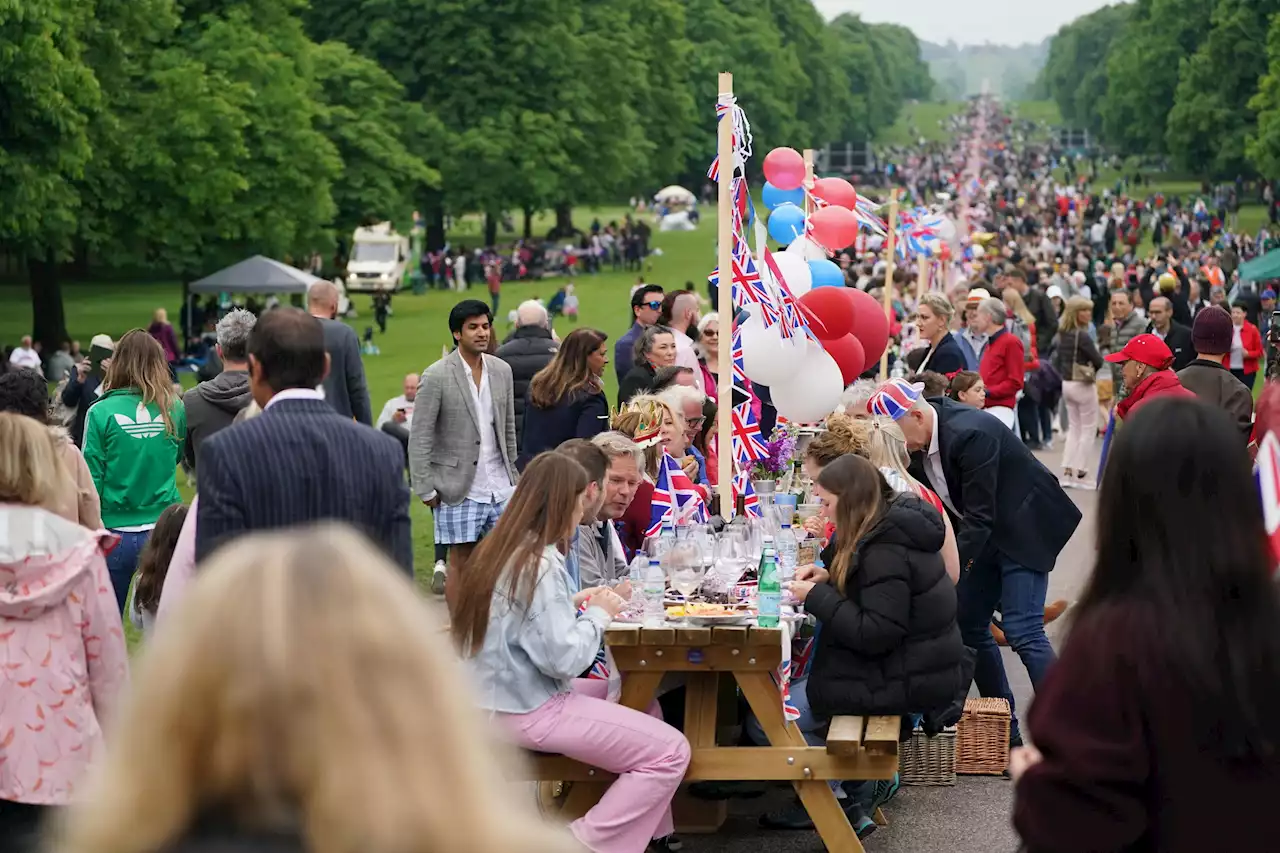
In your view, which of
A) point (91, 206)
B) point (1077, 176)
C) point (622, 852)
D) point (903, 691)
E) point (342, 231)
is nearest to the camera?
point (622, 852)

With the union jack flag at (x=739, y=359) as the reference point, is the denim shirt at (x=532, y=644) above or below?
below

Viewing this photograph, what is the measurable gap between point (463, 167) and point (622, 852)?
4687 cm

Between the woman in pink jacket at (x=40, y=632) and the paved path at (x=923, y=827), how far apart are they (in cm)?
248

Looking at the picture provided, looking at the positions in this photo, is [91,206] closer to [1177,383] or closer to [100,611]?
[1177,383]

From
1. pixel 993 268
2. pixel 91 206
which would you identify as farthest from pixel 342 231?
pixel 993 268

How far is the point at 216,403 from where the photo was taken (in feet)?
26.9

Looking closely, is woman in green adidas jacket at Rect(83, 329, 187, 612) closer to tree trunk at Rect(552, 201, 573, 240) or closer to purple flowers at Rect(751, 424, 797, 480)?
purple flowers at Rect(751, 424, 797, 480)

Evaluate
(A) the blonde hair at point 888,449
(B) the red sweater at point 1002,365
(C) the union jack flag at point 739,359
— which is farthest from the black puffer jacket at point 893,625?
(B) the red sweater at point 1002,365

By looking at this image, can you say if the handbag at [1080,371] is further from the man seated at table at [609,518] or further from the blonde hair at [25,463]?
the blonde hair at [25,463]

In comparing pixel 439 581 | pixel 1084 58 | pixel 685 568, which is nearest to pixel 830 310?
pixel 439 581

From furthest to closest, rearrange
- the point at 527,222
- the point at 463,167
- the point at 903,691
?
1. the point at 527,222
2. the point at 463,167
3. the point at 903,691

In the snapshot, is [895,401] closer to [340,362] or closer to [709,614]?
[709,614]

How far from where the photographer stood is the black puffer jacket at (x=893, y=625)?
257 inches

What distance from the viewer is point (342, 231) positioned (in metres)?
47.0
